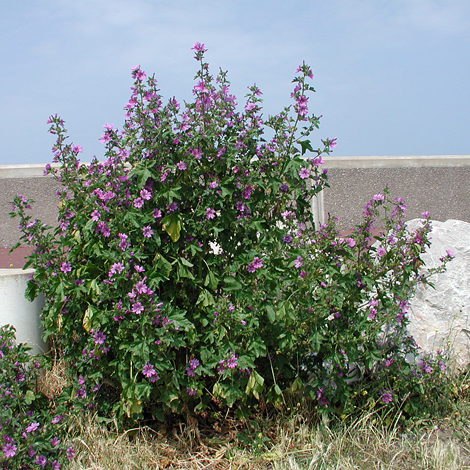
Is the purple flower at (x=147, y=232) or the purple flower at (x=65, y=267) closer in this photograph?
the purple flower at (x=147, y=232)

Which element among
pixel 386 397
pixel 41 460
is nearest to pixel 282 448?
pixel 386 397

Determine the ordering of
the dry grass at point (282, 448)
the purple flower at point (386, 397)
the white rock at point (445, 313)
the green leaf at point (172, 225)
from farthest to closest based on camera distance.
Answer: the white rock at point (445, 313), the purple flower at point (386, 397), the dry grass at point (282, 448), the green leaf at point (172, 225)

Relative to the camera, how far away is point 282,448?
304 cm

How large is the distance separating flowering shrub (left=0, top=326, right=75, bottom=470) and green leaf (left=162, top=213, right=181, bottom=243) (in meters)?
1.13

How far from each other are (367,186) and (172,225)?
736cm

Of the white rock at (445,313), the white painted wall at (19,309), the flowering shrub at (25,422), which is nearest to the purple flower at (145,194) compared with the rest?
the flowering shrub at (25,422)

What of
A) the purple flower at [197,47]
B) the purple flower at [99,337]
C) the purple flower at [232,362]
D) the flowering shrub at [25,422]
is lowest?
the flowering shrub at [25,422]

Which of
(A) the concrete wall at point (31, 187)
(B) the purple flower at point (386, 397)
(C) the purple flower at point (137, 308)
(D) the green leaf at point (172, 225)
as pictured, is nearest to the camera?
(C) the purple flower at point (137, 308)

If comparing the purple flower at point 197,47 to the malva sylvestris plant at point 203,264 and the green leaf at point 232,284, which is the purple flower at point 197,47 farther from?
the green leaf at point 232,284

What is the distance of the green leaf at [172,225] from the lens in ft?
9.11

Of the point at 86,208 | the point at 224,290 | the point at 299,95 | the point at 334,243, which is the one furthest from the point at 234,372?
the point at 299,95

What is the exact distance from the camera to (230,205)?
9.77 feet

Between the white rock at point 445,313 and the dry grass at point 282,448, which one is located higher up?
the white rock at point 445,313

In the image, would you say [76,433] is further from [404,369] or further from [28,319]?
[404,369]
